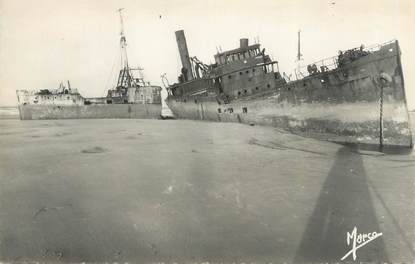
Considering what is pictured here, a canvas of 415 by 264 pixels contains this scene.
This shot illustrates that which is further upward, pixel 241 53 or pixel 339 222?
pixel 241 53

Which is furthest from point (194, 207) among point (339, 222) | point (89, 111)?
point (89, 111)

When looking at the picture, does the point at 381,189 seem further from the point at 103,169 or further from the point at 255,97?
the point at 255,97

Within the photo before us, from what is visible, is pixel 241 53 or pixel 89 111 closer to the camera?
pixel 241 53

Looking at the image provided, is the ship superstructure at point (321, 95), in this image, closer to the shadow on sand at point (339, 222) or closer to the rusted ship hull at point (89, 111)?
the shadow on sand at point (339, 222)

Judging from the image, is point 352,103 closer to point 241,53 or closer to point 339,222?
point 241,53
